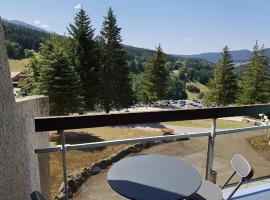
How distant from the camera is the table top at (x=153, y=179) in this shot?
5.38 feet

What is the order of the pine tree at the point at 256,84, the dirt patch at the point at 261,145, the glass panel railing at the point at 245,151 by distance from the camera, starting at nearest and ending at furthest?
the glass panel railing at the point at 245,151
the dirt patch at the point at 261,145
the pine tree at the point at 256,84

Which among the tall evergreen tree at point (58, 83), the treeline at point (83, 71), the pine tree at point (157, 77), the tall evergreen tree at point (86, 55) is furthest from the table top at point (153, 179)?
the pine tree at point (157, 77)

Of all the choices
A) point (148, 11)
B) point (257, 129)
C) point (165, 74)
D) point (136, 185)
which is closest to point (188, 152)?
point (257, 129)

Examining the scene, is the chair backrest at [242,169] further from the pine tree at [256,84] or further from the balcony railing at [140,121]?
the pine tree at [256,84]

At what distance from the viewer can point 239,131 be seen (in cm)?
301

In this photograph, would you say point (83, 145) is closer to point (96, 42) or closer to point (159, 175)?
point (159, 175)

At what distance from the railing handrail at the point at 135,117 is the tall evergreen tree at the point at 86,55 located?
1040 inches

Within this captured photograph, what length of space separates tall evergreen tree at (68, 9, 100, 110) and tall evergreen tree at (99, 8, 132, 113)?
982 mm

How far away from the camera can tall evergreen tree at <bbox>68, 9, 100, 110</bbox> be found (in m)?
28.8

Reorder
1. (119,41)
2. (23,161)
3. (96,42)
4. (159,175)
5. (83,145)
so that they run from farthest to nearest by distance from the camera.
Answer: (119,41)
(96,42)
(83,145)
(23,161)
(159,175)

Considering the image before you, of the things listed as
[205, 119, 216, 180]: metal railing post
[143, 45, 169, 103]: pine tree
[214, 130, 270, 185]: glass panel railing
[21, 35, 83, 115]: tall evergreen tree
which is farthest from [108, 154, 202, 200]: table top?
[143, 45, 169, 103]: pine tree

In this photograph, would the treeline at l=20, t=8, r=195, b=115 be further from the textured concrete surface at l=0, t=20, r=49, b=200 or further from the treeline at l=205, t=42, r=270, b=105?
the textured concrete surface at l=0, t=20, r=49, b=200

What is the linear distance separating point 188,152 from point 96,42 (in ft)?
93.1

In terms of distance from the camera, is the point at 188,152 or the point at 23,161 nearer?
the point at 23,161
